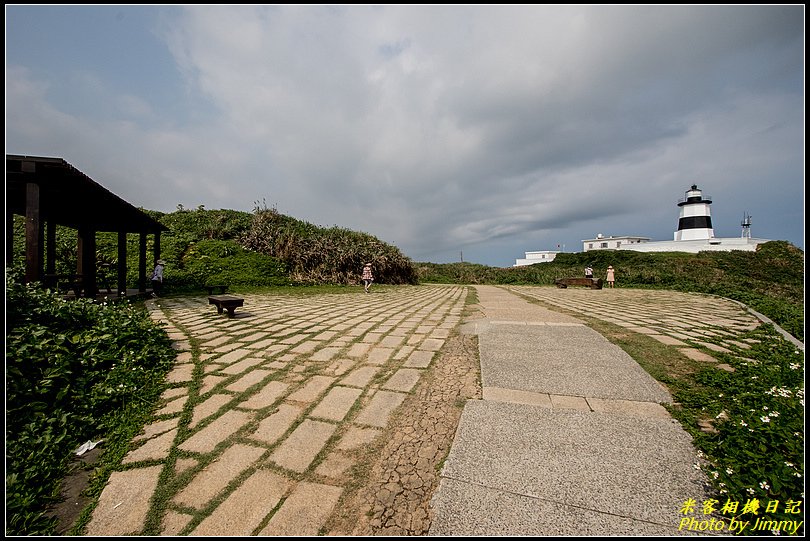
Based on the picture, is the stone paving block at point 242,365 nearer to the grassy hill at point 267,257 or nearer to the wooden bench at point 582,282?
the grassy hill at point 267,257

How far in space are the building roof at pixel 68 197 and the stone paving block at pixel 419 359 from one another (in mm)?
6682

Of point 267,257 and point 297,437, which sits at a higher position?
point 267,257

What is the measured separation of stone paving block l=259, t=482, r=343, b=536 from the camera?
4.82ft

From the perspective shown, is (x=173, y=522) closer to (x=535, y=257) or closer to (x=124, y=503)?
(x=124, y=503)

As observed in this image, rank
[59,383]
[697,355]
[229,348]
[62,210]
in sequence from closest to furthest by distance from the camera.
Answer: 1. [59,383]
2. [697,355]
3. [229,348]
4. [62,210]

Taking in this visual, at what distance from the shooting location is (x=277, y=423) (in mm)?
2381

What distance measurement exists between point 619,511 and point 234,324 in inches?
240

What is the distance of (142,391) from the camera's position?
292 cm

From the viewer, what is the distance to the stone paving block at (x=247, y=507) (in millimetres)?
1471

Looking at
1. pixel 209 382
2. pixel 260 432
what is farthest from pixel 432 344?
pixel 209 382

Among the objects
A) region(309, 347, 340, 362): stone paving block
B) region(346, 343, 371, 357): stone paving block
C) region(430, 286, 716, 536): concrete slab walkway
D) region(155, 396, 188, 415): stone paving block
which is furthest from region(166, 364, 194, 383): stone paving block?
region(430, 286, 716, 536): concrete slab walkway

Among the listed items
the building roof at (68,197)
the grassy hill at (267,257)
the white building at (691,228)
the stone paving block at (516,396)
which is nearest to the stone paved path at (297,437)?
the stone paving block at (516,396)

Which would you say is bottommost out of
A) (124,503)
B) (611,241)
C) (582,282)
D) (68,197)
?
(124,503)

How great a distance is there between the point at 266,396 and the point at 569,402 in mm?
2710
